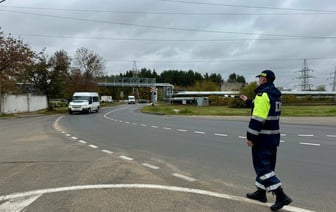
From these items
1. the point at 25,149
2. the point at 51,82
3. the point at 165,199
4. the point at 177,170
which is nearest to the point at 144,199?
the point at 165,199

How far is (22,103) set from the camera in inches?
1626

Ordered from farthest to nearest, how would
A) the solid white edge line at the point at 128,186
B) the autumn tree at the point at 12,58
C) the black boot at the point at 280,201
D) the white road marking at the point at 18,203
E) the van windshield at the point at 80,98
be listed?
the van windshield at the point at 80,98, the autumn tree at the point at 12,58, the solid white edge line at the point at 128,186, the white road marking at the point at 18,203, the black boot at the point at 280,201

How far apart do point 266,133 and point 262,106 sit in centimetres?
41

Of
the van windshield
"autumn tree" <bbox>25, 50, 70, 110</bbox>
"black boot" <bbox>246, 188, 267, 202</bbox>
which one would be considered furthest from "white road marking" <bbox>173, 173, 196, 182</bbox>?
"autumn tree" <bbox>25, 50, 70, 110</bbox>

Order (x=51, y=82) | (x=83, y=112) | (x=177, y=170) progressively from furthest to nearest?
1. (x=51, y=82)
2. (x=83, y=112)
3. (x=177, y=170)

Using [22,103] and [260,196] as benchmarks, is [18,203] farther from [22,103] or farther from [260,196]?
[22,103]

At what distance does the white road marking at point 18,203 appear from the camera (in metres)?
4.90

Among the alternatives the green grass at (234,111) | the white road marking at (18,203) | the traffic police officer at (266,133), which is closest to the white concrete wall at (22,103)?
the green grass at (234,111)

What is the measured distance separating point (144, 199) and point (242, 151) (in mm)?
5296

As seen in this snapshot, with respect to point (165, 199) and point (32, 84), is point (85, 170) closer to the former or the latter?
point (165, 199)

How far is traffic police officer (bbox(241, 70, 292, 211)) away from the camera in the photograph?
4828 mm

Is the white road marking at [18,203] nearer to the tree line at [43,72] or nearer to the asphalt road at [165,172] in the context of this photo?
the asphalt road at [165,172]

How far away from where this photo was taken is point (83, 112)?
132 feet

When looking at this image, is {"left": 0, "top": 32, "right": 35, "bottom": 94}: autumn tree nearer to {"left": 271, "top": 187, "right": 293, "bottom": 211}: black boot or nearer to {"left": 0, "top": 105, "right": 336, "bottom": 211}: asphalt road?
{"left": 0, "top": 105, "right": 336, "bottom": 211}: asphalt road
